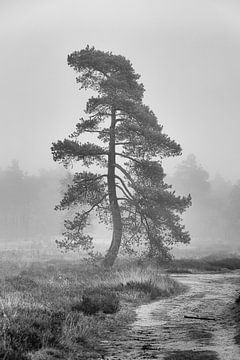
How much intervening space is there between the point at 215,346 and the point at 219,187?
10037cm

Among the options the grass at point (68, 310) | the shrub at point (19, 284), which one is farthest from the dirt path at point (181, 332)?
the shrub at point (19, 284)

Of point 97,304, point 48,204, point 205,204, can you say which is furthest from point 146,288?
point 48,204

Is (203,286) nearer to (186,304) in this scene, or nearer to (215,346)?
(186,304)

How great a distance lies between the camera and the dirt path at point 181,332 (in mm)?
8727

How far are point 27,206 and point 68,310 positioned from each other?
258 ft

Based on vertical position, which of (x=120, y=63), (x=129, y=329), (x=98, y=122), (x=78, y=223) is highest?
(x=120, y=63)

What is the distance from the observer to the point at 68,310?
12.1 m

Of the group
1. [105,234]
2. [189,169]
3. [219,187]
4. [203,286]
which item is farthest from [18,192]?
[203,286]

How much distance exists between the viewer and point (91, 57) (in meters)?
24.2

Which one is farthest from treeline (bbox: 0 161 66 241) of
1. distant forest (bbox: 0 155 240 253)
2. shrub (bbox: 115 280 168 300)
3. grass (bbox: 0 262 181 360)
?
shrub (bbox: 115 280 168 300)

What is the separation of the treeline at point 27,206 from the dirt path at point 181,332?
74.6 meters

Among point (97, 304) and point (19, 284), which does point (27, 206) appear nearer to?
point (19, 284)

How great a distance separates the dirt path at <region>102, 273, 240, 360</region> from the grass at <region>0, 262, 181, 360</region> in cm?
52

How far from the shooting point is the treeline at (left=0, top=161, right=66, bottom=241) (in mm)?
89812
